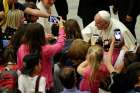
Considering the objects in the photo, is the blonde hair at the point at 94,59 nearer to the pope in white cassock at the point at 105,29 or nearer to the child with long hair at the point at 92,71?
the child with long hair at the point at 92,71

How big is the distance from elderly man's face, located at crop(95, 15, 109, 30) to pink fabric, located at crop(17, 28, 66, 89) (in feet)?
4.36

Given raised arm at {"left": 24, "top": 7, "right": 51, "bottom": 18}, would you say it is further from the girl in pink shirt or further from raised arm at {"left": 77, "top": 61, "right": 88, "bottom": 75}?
raised arm at {"left": 77, "top": 61, "right": 88, "bottom": 75}

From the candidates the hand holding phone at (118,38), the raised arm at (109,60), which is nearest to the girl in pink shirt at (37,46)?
the raised arm at (109,60)

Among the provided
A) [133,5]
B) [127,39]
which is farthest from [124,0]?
[127,39]

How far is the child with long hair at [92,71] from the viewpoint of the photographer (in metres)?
5.86

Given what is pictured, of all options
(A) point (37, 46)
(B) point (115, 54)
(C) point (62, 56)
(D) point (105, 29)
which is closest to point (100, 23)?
(D) point (105, 29)

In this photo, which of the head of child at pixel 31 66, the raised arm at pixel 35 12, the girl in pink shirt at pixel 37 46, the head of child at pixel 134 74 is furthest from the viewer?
the raised arm at pixel 35 12

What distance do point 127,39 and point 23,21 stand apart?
146 centimetres

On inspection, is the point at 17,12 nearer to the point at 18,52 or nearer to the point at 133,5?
the point at 18,52

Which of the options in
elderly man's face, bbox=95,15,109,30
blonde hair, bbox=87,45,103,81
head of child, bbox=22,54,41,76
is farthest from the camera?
elderly man's face, bbox=95,15,109,30

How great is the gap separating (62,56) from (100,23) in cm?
123

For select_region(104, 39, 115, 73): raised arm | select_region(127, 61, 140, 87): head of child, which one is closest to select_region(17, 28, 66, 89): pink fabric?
select_region(104, 39, 115, 73): raised arm

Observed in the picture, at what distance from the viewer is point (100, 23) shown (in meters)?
7.53

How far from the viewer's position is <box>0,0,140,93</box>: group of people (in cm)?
557
